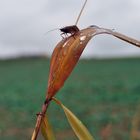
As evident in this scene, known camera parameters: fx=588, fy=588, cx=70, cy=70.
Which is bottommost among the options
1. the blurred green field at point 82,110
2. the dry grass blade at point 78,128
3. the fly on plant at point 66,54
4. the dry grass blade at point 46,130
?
the dry grass blade at point 78,128

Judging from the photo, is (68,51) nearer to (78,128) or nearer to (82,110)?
(78,128)

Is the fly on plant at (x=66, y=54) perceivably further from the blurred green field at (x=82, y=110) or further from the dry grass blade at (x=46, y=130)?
the blurred green field at (x=82, y=110)

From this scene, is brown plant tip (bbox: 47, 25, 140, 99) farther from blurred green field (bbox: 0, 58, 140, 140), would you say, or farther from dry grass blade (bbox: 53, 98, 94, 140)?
blurred green field (bbox: 0, 58, 140, 140)

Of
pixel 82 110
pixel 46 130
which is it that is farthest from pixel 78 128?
pixel 82 110

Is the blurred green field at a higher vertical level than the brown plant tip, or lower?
higher

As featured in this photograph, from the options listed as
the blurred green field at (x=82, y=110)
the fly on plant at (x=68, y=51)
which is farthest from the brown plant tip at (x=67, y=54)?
the blurred green field at (x=82, y=110)

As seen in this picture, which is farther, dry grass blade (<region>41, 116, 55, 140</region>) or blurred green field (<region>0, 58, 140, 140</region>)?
blurred green field (<region>0, 58, 140, 140</region>)

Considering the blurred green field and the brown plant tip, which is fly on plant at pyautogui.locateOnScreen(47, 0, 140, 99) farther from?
the blurred green field

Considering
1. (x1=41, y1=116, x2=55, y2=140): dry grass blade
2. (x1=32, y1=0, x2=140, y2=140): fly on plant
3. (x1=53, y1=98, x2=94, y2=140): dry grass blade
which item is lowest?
(x1=53, y1=98, x2=94, y2=140): dry grass blade

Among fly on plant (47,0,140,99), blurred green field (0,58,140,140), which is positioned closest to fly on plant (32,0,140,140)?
fly on plant (47,0,140,99)
